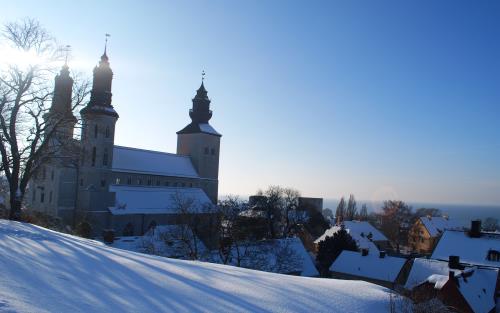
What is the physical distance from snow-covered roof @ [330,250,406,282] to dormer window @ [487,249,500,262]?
7.03 m

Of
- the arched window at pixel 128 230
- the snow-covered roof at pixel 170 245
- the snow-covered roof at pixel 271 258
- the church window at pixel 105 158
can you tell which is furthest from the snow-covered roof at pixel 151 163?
the snow-covered roof at pixel 271 258

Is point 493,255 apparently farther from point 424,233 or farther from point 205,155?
point 205,155

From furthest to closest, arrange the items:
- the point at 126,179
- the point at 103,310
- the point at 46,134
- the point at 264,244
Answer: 1. the point at 126,179
2. the point at 264,244
3. the point at 46,134
4. the point at 103,310

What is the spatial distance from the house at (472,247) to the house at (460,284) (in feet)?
21.3

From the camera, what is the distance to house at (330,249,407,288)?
112ft

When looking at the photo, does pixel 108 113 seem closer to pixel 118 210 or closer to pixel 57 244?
pixel 118 210

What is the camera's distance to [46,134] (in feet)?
74.3

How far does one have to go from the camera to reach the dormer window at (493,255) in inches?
1388

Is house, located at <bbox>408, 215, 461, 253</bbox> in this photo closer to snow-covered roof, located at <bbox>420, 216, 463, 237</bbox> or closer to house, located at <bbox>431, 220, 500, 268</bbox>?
snow-covered roof, located at <bbox>420, 216, 463, 237</bbox>

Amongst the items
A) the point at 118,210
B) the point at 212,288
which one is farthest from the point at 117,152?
the point at 212,288

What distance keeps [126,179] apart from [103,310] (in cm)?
4717

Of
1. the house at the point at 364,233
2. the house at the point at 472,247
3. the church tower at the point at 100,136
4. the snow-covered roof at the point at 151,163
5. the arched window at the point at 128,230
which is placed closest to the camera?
the house at the point at 472,247

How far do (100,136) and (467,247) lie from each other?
3882 centimetres

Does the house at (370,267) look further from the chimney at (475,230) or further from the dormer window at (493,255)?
the chimney at (475,230)
